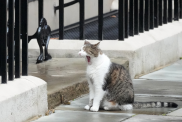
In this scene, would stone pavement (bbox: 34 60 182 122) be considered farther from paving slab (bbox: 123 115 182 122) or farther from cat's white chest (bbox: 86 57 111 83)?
cat's white chest (bbox: 86 57 111 83)

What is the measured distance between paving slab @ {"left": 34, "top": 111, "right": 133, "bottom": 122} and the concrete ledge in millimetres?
168

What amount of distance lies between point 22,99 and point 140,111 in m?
1.61

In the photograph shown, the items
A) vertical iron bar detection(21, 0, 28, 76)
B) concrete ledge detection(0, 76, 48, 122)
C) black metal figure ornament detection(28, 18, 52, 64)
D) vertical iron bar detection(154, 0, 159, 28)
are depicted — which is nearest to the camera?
concrete ledge detection(0, 76, 48, 122)

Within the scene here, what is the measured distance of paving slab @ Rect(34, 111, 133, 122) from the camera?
5.66m

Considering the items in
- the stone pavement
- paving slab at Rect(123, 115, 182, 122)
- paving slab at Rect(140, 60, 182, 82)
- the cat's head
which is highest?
the cat's head

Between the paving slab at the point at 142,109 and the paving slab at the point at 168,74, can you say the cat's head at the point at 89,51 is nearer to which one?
the paving slab at the point at 142,109

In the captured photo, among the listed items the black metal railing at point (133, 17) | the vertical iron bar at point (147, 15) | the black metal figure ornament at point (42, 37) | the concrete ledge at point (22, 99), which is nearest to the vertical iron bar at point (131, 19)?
the black metal railing at point (133, 17)

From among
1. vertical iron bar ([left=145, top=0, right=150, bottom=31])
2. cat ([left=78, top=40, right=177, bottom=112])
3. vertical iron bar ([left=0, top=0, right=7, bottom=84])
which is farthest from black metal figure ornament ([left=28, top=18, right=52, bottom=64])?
vertical iron bar ([left=0, top=0, right=7, bottom=84])

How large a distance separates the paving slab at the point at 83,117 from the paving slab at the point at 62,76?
315 mm

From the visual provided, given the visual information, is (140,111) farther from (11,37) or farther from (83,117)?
(11,37)

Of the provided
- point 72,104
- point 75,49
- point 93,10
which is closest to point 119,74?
point 72,104

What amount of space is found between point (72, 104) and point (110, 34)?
4.86m

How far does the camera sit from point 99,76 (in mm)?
6242

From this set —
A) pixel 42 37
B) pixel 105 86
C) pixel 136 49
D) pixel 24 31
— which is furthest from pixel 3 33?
pixel 136 49
